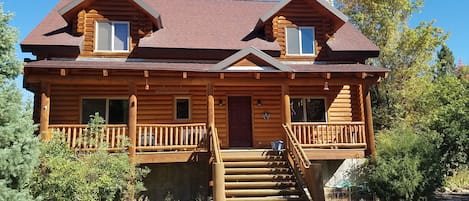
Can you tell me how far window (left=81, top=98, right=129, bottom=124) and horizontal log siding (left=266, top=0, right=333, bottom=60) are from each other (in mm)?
6358

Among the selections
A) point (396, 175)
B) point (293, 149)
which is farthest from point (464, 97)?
point (293, 149)

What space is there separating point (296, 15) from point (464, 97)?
6.74 metres

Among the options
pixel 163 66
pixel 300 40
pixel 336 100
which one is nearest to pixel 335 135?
pixel 336 100

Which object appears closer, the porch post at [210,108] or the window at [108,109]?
the porch post at [210,108]

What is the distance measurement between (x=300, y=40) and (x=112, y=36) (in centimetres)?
727

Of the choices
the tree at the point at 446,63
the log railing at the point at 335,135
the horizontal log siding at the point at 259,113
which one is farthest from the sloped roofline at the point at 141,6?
the tree at the point at 446,63

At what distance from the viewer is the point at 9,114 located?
7.63 metres

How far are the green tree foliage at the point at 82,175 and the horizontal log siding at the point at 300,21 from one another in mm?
7886

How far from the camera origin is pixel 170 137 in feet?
41.5

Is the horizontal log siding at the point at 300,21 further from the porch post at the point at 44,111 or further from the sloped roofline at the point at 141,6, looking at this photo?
the porch post at the point at 44,111

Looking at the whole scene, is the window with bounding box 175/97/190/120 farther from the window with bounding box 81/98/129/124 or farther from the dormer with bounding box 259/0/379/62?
the dormer with bounding box 259/0/379/62

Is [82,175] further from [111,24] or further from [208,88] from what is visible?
[111,24]

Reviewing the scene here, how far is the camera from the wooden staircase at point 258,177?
34.9ft

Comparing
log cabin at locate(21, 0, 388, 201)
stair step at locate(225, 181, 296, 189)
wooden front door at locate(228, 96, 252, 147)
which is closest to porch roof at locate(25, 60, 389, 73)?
log cabin at locate(21, 0, 388, 201)
